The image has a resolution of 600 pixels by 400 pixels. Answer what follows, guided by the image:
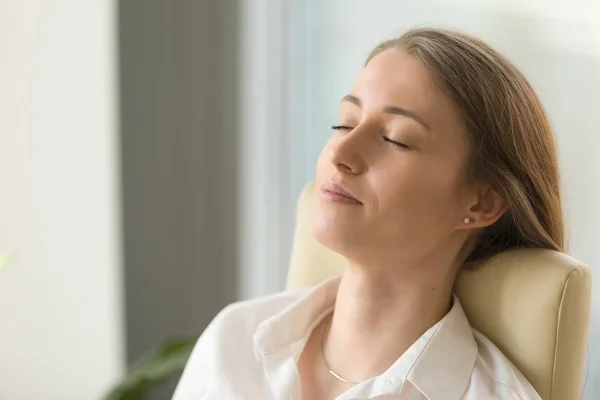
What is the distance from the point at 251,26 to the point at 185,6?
0.23m

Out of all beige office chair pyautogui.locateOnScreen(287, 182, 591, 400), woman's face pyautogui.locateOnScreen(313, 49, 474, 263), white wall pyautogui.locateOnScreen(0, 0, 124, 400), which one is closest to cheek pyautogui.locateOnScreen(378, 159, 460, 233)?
woman's face pyautogui.locateOnScreen(313, 49, 474, 263)

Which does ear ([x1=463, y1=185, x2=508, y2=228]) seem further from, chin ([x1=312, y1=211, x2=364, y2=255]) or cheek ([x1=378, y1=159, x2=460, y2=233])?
chin ([x1=312, y1=211, x2=364, y2=255])

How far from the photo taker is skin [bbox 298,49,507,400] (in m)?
1.14

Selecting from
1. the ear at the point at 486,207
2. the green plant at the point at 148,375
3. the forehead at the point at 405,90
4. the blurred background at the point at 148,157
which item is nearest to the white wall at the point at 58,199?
the blurred background at the point at 148,157

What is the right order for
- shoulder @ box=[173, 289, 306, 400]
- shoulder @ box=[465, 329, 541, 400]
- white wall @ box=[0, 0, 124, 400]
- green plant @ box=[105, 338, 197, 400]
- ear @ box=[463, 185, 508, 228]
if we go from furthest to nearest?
1. white wall @ box=[0, 0, 124, 400]
2. green plant @ box=[105, 338, 197, 400]
3. shoulder @ box=[173, 289, 306, 400]
4. ear @ box=[463, 185, 508, 228]
5. shoulder @ box=[465, 329, 541, 400]

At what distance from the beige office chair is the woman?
3 centimetres

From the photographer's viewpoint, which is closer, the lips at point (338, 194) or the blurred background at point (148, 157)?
the lips at point (338, 194)

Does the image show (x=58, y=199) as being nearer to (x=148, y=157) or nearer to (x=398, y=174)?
(x=148, y=157)

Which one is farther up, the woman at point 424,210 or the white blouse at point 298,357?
the woman at point 424,210

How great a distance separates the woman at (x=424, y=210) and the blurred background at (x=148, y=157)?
0.62 meters

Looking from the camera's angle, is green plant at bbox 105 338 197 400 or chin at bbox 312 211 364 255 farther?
green plant at bbox 105 338 197 400

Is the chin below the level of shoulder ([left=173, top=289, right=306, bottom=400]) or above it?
above

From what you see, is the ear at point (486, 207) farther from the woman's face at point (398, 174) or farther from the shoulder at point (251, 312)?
the shoulder at point (251, 312)

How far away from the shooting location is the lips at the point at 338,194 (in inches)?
45.5
